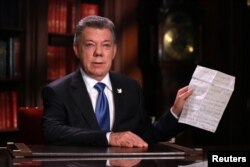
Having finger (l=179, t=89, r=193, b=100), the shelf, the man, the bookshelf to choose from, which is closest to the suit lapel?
the man

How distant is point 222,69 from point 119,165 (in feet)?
10.2

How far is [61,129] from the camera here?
1.68m

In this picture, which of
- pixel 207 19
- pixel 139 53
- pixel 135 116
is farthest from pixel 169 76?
pixel 135 116

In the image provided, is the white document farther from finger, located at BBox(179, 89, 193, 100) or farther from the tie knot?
the tie knot

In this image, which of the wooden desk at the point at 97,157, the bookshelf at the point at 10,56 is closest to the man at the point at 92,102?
the wooden desk at the point at 97,157

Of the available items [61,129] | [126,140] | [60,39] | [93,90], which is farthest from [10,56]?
[126,140]

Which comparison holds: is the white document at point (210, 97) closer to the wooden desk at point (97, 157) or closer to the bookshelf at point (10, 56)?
the wooden desk at point (97, 157)

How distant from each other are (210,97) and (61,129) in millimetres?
520

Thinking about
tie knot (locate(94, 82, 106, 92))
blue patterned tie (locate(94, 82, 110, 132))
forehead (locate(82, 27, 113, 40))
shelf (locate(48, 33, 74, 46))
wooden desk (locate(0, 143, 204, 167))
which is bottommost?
wooden desk (locate(0, 143, 204, 167))

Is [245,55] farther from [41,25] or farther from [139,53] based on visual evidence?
[41,25]

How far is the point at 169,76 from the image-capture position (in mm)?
4031

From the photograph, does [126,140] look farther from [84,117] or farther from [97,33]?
[97,33]

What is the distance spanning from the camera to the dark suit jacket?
166 cm

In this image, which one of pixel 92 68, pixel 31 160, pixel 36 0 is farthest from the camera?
pixel 36 0
